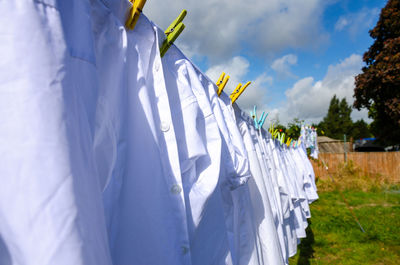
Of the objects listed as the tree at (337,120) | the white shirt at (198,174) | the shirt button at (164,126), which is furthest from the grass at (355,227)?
the tree at (337,120)

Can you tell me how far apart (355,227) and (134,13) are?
6244 millimetres

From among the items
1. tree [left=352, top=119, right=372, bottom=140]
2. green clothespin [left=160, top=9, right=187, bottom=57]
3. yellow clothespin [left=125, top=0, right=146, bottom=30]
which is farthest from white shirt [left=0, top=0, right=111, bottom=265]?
tree [left=352, top=119, right=372, bottom=140]

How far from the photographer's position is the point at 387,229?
504 centimetres

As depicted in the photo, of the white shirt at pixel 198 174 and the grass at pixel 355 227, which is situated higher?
the white shirt at pixel 198 174

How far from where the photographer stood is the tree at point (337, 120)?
3587 centimetres

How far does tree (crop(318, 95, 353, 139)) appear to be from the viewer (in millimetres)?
35869

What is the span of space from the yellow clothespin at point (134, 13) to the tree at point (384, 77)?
40.5ft

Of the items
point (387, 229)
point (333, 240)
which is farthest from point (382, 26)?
point (333, 240)

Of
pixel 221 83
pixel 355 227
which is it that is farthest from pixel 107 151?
pixel 355 227

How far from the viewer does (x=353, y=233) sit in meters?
4.96

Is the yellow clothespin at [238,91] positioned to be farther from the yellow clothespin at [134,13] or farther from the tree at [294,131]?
the tree at [294,131]

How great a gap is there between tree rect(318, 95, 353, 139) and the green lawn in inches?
1243

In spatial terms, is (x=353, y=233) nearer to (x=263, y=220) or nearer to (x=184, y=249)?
(x=263, y=220)

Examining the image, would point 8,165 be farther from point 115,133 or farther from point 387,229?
point 387,229
